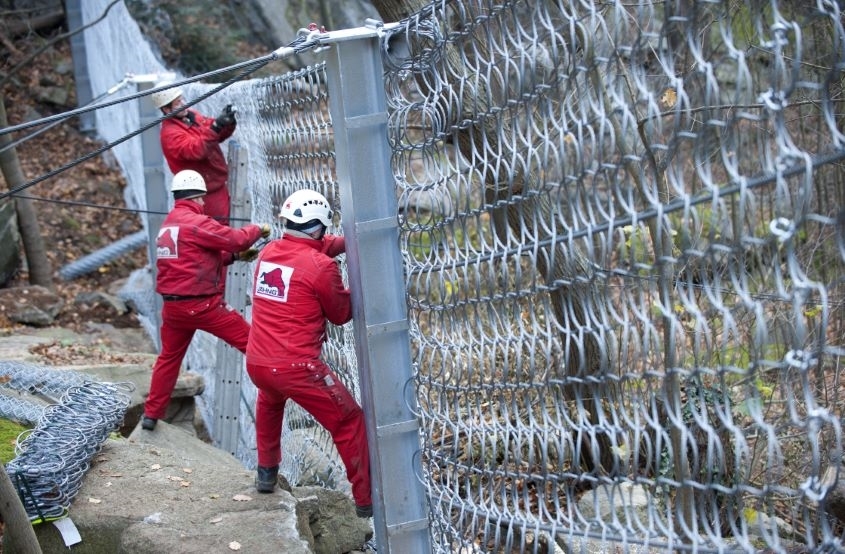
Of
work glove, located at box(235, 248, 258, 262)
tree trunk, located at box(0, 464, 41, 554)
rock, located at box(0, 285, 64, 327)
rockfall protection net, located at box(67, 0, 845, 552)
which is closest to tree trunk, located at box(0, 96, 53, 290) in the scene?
rock, located at box(0, 285, 64, 327)

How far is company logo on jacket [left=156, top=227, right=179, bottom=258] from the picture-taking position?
680cm

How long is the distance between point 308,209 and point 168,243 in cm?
256

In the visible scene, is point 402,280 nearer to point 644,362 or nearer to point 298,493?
point 644,362

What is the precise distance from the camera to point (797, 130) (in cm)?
729

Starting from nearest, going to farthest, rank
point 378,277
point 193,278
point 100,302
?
point 378,277, point 193,278, point 100,302

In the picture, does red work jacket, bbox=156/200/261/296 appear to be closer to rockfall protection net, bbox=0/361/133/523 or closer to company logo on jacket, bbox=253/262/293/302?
rockfall protection net, bbox=0/361/133/523

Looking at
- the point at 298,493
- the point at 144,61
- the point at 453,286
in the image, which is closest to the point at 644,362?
the point at 453,286

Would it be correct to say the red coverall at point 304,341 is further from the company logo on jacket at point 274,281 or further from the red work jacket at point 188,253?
the red work jacket at point 188,253

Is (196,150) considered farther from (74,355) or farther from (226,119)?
(74,355)

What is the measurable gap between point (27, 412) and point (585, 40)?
4.75m

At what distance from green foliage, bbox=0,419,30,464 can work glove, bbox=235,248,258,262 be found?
5.58 feet

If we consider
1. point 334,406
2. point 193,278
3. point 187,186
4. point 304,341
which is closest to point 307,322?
point 304,341

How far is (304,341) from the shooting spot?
15.3 ft

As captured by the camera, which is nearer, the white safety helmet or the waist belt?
the white safety helmet
